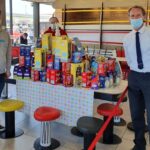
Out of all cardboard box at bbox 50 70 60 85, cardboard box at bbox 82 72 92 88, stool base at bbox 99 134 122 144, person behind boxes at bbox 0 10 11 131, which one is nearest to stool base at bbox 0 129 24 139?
person behind boxes at bbox 0 10 11 131

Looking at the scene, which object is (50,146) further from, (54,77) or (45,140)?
(54,77)

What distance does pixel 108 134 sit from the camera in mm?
3291

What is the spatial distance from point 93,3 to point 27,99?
5798 millimetres

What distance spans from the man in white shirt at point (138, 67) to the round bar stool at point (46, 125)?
A: 0.92m

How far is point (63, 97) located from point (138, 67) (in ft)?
3.48

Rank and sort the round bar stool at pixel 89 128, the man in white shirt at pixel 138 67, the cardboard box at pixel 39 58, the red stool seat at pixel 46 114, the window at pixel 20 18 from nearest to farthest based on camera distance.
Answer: the round bar stool at pixel 89 128
the man in white shirt at pixel 138 67
the red stool seat at pixel 46 114
the cardboard box at pixel 39 58
the window at pixel 20 18

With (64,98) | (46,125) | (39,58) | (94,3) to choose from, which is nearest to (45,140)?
(46,125)

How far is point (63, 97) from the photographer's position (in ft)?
10.4

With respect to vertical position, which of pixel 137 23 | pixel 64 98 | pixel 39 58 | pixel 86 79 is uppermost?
pixel 137 23

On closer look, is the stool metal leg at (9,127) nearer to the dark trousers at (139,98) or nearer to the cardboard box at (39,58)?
the cardboard box at (39,58)

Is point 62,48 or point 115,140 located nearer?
point 62,48

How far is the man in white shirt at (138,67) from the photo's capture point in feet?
8.30

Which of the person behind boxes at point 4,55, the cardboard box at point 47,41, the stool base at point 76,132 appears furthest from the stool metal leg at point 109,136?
the person behind boxes at point 4,55

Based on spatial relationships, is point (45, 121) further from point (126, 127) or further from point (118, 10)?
point (118, 10)
